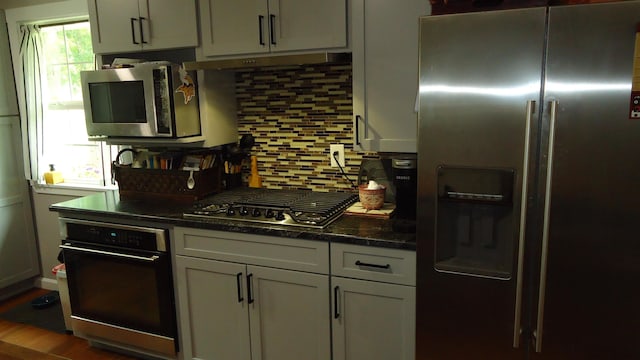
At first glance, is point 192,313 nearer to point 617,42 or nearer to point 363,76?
point 363,76

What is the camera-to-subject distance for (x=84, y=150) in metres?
3.43

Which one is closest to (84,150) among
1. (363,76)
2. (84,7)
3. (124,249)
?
(84,7)

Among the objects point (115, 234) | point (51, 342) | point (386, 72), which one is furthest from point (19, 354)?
point (51, 342)

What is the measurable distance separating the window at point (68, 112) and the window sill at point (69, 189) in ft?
0.20

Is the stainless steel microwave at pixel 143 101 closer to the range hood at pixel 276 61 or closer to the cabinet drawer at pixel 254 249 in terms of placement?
the range hood at pixel 276 61

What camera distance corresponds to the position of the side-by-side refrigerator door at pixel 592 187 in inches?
56.0

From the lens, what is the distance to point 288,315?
7.11ft

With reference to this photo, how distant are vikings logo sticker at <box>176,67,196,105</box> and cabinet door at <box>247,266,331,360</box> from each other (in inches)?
37.2

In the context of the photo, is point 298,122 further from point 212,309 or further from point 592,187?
point 592,187

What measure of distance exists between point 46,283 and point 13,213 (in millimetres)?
591

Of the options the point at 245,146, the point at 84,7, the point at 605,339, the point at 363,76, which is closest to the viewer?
the point at 605,339

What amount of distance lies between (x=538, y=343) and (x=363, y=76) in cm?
126

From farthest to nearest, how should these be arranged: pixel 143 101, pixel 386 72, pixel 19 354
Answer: pixel 143 101 → pixel 386 72 → pixel 19 354

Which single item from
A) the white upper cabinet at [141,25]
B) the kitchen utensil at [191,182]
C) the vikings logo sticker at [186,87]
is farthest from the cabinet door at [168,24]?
the kitchen utensil at [191,182]
